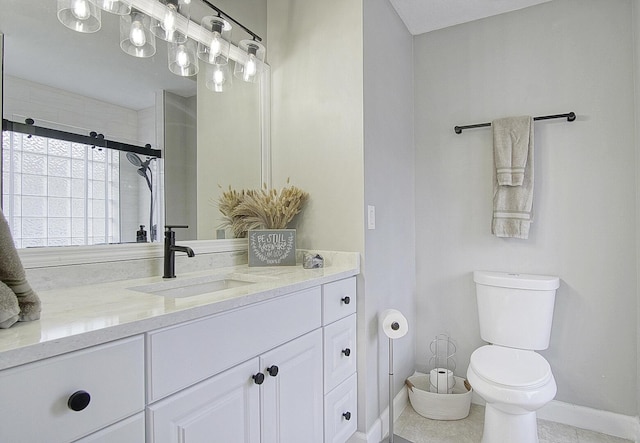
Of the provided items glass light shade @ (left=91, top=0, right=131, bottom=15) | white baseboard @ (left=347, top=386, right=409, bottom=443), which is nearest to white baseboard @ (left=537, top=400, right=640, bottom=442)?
white baseboard @ (left=347, top=386, right=409, bottom=443)

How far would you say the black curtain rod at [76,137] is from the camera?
3.62 feet

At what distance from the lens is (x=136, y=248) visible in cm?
139

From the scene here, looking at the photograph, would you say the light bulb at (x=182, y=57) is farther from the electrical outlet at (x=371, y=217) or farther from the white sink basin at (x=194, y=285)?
the electrical outlet at (x=371, y=217)

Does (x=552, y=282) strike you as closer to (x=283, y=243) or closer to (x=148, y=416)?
(x=283, y=243)

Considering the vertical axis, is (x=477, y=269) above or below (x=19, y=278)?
below

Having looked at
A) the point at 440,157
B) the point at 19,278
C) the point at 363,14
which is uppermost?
the point at 363,14

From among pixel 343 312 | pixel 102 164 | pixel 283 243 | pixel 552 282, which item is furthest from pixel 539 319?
pixel 102 164

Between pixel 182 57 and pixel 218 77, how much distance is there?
0.22m

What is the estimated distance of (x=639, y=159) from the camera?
1844 millimetres

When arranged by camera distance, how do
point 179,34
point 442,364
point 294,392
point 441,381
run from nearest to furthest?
1. point 294,392
2. point 179,34
3. point 441,381
4. point 442,364

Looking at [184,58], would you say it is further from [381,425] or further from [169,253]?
[381,425]

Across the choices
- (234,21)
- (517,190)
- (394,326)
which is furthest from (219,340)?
(517,190)

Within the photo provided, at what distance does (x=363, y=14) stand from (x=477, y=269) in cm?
160

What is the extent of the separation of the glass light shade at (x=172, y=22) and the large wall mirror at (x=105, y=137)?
0.05m
